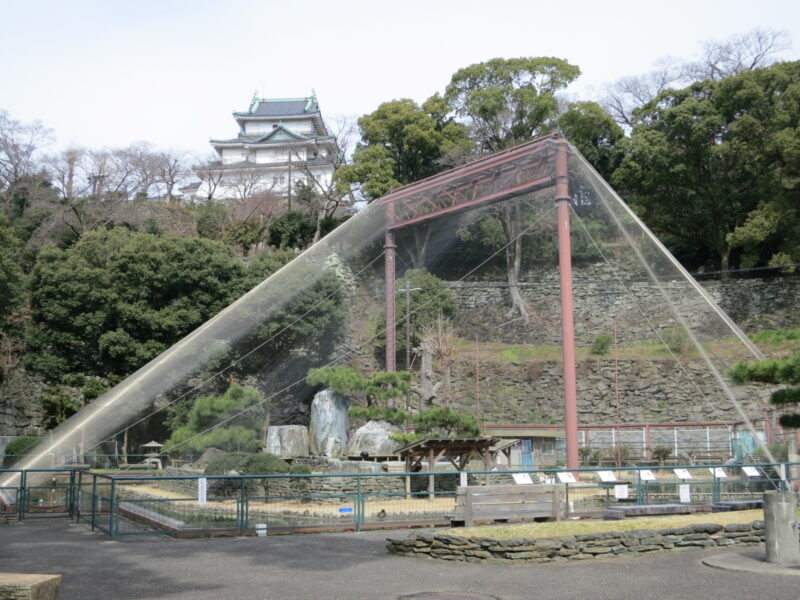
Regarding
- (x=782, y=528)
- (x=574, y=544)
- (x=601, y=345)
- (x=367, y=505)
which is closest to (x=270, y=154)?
(x=601, y=345)

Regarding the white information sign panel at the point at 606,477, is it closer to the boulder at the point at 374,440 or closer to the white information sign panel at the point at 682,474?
the white information sign panel at the point at 682,474

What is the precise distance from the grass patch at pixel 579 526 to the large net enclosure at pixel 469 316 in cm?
Result: 201

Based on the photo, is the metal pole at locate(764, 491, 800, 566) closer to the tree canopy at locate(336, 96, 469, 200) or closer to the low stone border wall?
the low stone border wall

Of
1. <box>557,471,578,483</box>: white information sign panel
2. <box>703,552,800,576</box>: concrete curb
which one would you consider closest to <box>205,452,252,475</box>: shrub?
<box>557,471,578,483</box>: white information sign panel

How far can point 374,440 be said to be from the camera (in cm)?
1931

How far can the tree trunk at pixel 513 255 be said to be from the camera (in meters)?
20.3

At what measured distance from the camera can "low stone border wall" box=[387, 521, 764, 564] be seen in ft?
26.1

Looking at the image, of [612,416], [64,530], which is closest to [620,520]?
[64,530]

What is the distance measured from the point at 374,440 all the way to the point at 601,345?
12650 millimetres

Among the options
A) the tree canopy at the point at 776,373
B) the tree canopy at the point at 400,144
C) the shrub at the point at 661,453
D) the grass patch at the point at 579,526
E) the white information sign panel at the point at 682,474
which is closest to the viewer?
the grass patch at the point at 579,526

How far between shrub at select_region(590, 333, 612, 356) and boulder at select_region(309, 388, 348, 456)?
12.3m

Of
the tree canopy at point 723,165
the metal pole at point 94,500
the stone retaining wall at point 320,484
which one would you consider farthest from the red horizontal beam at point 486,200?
the tree canopy at point 723,165

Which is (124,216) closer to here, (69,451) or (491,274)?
(491,274)

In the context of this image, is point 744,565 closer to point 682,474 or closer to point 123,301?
point 682,474
